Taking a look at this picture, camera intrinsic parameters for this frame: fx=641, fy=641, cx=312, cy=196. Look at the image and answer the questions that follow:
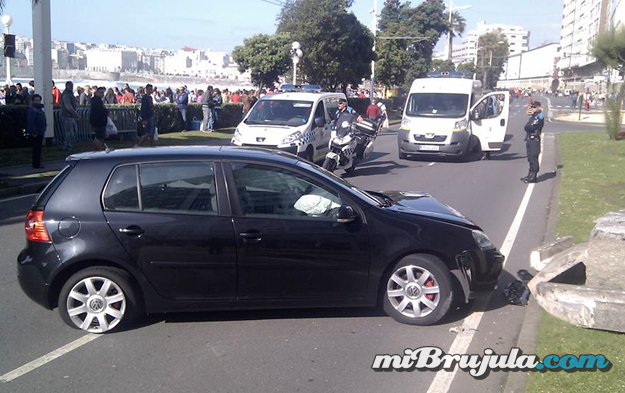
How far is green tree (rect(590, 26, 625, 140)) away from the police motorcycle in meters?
13.8

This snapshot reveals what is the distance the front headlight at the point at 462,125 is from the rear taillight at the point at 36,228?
600 inches

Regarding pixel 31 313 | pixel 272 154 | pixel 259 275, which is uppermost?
pixel 272 154

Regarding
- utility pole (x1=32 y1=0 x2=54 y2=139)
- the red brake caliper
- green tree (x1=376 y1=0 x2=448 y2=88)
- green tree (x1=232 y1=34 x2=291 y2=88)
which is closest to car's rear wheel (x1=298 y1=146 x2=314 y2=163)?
utility pole (x1=32 y1=0 x2=54 y2=139)

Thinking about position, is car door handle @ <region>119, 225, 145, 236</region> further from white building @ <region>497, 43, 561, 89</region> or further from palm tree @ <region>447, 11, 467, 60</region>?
white building @ <region>497, 43, 561, 89</region>

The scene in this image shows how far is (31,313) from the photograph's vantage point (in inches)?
243

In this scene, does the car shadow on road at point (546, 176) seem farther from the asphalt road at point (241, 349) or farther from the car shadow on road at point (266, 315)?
the car shadow on road at point (266, 315)

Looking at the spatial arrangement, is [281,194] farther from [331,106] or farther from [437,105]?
[437,105]

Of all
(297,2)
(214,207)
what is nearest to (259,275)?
(214,207)

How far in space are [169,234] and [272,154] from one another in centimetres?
136

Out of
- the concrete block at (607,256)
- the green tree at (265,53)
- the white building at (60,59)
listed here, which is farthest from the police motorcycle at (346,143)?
the white building at (60,59)

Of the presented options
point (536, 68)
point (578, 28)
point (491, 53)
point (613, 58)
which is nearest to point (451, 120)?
point (613, 58)

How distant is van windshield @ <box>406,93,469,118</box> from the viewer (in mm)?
19938

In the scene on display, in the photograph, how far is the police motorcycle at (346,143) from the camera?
1512 cm

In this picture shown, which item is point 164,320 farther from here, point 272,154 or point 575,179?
point 575,179
